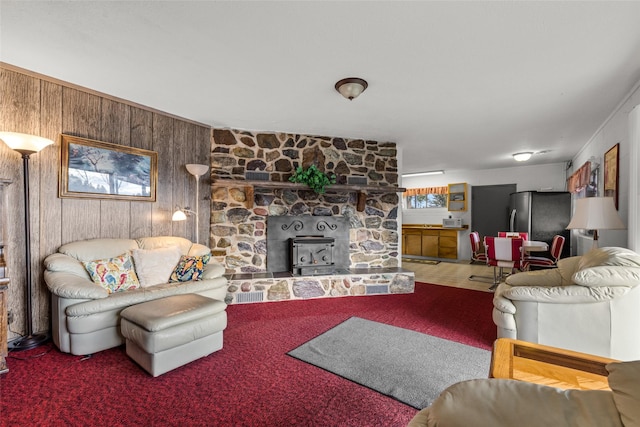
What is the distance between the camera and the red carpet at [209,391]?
1.67m

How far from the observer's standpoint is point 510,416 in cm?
71

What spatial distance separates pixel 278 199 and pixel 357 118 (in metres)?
1.60

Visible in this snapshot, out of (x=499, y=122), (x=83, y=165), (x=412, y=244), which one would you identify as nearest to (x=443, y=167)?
(x=412, y=244)

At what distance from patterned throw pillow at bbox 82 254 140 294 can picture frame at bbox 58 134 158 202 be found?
2.42 feet

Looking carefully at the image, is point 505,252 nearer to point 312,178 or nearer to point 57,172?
point 312,178

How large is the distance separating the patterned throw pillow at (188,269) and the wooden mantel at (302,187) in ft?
3.54

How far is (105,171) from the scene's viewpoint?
3.12 m

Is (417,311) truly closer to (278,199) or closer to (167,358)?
(278,199)

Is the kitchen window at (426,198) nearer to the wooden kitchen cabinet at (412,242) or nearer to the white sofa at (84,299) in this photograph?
the wooden kitchen cabinet at (412,242)

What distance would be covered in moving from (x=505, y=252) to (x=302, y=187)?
3236 millimetres

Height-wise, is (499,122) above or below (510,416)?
above

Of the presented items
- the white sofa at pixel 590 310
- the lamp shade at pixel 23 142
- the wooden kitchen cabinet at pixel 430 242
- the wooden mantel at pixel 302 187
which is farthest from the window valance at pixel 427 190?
the lamp shade at pixel 23 142

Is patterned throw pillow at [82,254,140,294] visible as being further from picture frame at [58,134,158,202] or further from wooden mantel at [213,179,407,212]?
wooden mantel at [213,179,407,212]

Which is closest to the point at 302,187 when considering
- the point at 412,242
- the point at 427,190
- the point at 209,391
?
the point at 209,391
